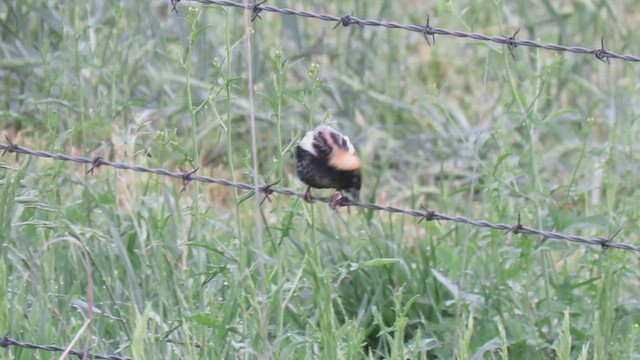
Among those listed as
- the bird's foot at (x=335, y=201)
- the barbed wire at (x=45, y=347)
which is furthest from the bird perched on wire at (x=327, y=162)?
the barbed wire at (x=45, y=347)

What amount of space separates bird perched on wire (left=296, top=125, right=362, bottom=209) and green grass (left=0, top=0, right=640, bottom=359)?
0.08 m

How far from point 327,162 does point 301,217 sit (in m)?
0.28

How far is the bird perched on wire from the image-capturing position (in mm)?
3840

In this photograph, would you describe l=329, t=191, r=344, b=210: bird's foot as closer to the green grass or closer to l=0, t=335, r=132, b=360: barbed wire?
the green grass

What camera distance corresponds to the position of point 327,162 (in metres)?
3.84

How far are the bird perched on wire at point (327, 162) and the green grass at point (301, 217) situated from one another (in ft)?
0.25

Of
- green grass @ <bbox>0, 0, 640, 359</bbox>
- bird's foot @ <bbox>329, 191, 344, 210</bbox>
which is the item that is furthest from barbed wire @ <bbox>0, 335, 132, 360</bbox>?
bird's foot @ <bbox>329, 191, 344, 210</bbox>

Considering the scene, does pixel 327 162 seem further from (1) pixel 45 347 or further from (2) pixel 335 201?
(1) pixel 45 347

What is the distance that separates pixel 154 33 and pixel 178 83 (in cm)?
61

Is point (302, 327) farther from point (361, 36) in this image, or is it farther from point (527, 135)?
point (361, 36)

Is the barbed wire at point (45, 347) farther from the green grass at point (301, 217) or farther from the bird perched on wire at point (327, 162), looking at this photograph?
the bird perched on wire at point (327, 162)

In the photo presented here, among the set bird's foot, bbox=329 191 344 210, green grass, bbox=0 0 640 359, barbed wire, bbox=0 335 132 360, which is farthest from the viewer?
bird's foot, bbox=329 191 344 210

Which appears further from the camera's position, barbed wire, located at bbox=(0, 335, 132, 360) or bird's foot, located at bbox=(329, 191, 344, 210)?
bird's foot, located at bbox=(329, 191, 344, 210)

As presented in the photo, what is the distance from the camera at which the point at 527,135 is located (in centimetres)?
451
